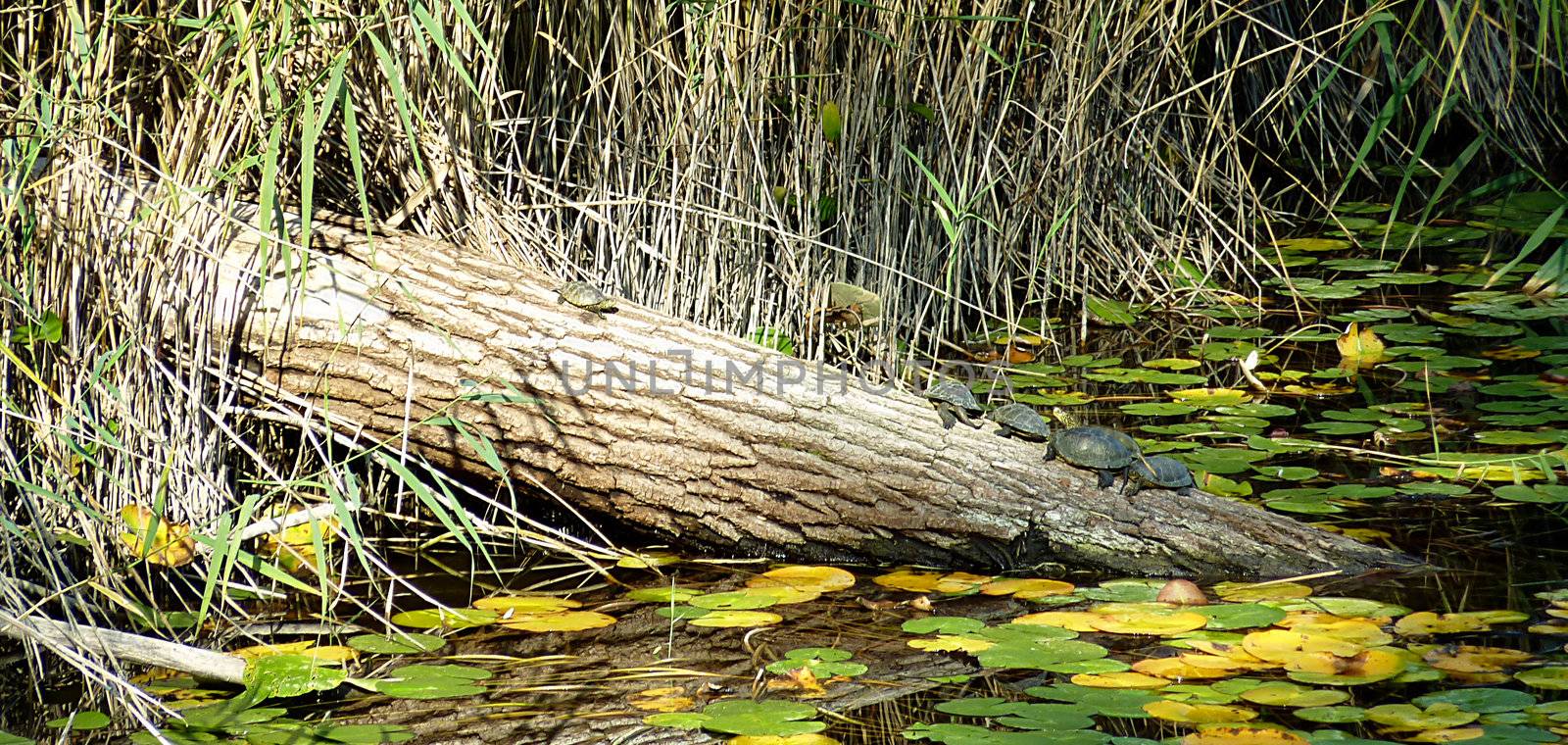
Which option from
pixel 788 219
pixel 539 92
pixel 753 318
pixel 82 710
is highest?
pixel 539 92

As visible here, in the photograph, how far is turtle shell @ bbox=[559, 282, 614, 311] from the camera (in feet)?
9.25

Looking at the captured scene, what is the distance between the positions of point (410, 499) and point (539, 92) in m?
1.04

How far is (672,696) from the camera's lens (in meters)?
2.20

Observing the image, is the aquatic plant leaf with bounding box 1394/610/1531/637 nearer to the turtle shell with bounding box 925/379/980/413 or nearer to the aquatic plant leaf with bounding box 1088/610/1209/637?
the aquatic plant leaf with bounding box 1088/610/1209/637

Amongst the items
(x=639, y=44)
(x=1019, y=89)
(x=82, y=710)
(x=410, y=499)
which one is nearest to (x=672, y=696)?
(x=82, y=710)

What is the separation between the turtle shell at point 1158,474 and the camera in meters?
2.64

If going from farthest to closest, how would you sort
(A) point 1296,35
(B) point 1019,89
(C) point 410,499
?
(A) point 1296,35 → (B) point 1019,89 → (C) point 410,499

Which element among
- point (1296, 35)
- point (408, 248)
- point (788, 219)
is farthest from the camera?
point (1296, 35)

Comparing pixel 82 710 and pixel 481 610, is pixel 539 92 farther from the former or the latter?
pixel 82 710

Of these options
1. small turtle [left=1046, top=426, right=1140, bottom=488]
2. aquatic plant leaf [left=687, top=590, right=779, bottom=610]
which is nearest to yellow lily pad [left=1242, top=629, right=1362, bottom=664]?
small turtle [left=1046, top=426, right=1140, bottom=488]

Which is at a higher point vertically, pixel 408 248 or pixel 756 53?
pixel 756 53

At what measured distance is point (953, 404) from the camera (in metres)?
2.87

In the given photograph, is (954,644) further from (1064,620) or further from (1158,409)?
(1158,409)

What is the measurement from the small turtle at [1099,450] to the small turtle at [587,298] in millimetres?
963
